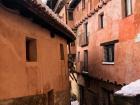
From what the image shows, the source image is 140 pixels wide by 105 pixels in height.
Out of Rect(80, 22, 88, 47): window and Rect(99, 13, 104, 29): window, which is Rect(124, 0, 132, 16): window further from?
Rect(80, 22, 88, 47): window

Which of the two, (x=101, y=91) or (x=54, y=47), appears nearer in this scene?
(x=54, y=47)

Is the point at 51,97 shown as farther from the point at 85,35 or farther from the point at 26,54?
the point at 85,35

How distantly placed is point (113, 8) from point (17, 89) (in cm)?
995

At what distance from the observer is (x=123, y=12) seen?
16156 millimetres

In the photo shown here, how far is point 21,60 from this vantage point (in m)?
9.19

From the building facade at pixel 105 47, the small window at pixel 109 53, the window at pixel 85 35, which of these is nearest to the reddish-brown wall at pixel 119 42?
the building facade at pixel 105 47

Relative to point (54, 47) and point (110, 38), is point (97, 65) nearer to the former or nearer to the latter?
point (110, 38)

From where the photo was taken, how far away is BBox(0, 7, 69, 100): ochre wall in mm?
8180

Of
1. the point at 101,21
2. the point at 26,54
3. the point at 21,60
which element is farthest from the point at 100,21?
the point at 21,60

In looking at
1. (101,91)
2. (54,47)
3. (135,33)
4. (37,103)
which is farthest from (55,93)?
(101,91)

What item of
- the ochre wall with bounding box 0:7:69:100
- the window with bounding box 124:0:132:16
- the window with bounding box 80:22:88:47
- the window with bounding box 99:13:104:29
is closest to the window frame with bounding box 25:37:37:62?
the ochre wall with bounding box 0:7:69:100

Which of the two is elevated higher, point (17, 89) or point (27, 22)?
point (27, 22)

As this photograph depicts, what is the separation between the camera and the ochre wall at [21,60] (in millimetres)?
8180

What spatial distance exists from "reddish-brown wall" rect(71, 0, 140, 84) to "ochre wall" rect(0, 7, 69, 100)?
4.00 m
